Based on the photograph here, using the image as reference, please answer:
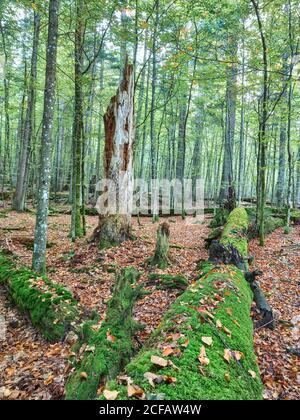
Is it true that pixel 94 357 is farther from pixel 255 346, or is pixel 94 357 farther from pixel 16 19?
pixel 16 19

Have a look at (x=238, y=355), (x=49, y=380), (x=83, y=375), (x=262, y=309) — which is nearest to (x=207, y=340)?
(x=238, y=355)

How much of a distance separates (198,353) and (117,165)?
6616mm

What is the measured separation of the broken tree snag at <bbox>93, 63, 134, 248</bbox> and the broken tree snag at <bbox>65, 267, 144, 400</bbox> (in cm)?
433

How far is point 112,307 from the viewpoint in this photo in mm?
3539

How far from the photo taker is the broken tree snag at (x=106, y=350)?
2498 millimetres

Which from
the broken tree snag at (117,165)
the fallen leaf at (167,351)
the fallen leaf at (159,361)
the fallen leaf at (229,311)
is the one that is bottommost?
the fallen leaf at (229,311)

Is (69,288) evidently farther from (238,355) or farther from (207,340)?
(238,355)

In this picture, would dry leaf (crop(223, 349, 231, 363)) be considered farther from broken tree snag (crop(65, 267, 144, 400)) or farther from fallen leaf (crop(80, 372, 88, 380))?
fallen leaf (crop(80, 372, 88, 380))

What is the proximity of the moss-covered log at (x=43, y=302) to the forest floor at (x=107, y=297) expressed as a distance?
0.63 ft

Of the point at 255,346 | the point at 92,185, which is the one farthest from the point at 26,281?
the point at 92,185

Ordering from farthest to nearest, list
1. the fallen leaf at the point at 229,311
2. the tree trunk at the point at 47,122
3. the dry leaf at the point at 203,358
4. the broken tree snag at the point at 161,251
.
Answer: the broken tree snag at the point at 161,251 → the tree trunk at the point at 47,122 → the fallen leaf at the point at 229,311 → the dry leaf at the point at 203,358

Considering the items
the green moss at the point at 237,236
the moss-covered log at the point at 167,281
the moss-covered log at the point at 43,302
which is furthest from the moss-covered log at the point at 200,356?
the green moss at the point at 237,236

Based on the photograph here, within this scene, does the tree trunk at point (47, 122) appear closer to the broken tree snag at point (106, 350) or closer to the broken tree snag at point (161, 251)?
the broken tree snag at point (161, 251)
